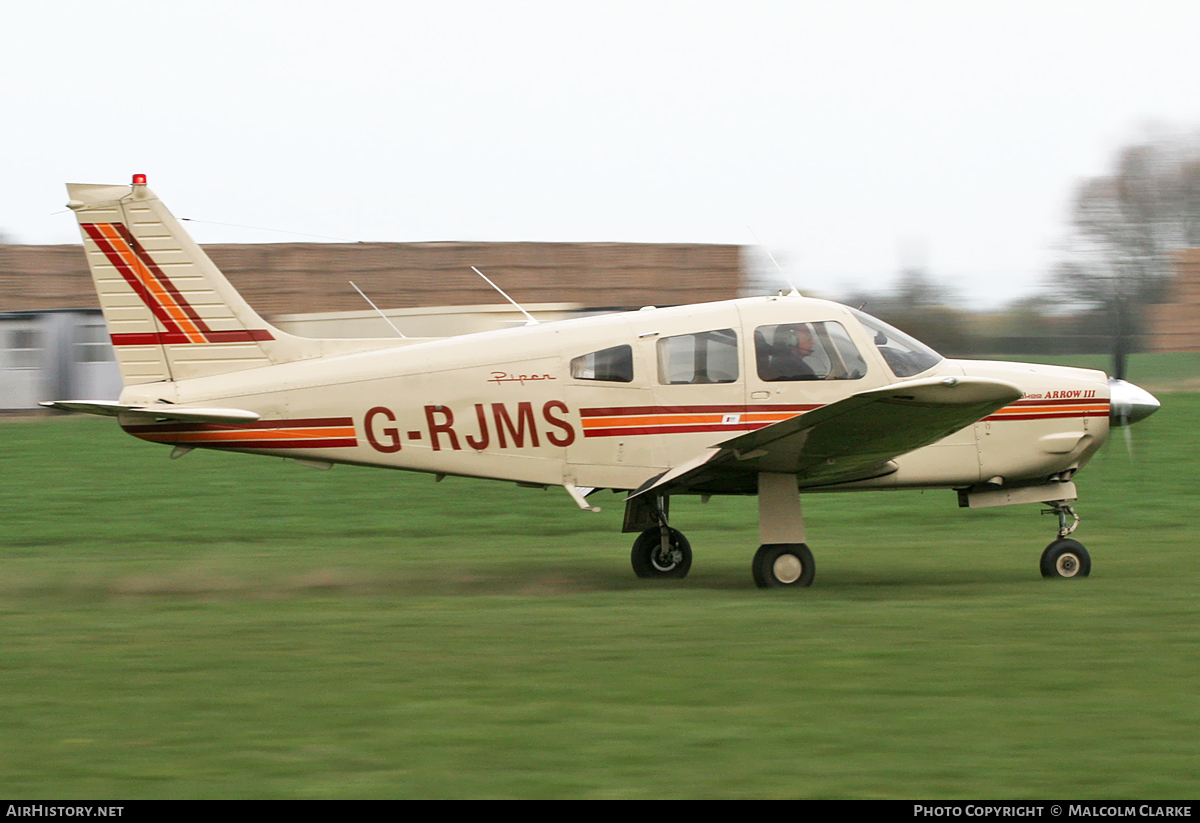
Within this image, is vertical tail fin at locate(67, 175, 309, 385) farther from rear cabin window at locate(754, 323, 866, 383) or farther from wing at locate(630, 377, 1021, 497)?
rear cabin window at locate(754, 323, 866, 383)

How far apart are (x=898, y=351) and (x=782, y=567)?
2.09m

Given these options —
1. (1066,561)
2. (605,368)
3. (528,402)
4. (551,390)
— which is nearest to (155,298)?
(528,402)

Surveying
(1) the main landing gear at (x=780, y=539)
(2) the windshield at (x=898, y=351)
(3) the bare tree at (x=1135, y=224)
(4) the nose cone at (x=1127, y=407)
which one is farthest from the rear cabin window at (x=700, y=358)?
(3) the bare tree at (x=1135, y=224)

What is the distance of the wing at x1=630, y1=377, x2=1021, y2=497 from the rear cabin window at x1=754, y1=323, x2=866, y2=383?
728 millimetres

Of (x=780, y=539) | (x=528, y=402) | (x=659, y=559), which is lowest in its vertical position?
(x=659, y=559)

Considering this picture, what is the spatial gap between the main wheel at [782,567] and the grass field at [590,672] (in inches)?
9.7

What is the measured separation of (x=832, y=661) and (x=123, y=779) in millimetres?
3736

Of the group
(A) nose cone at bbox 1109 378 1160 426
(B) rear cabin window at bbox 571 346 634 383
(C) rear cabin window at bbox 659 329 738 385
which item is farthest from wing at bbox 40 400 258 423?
(A) nose cone at bbox 1109 378 1160 426

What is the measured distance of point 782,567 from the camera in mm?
9906

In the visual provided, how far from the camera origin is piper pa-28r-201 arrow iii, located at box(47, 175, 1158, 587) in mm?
9891

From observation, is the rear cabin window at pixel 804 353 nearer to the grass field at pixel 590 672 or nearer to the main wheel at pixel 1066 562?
the grass field at pixel 590 672

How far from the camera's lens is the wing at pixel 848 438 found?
8664 millimetres

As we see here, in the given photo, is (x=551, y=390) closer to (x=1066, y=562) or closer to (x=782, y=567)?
(x=782, y=567)

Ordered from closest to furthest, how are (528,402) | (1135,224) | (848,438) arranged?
(848,438)
(528,402)
(1135,224)
